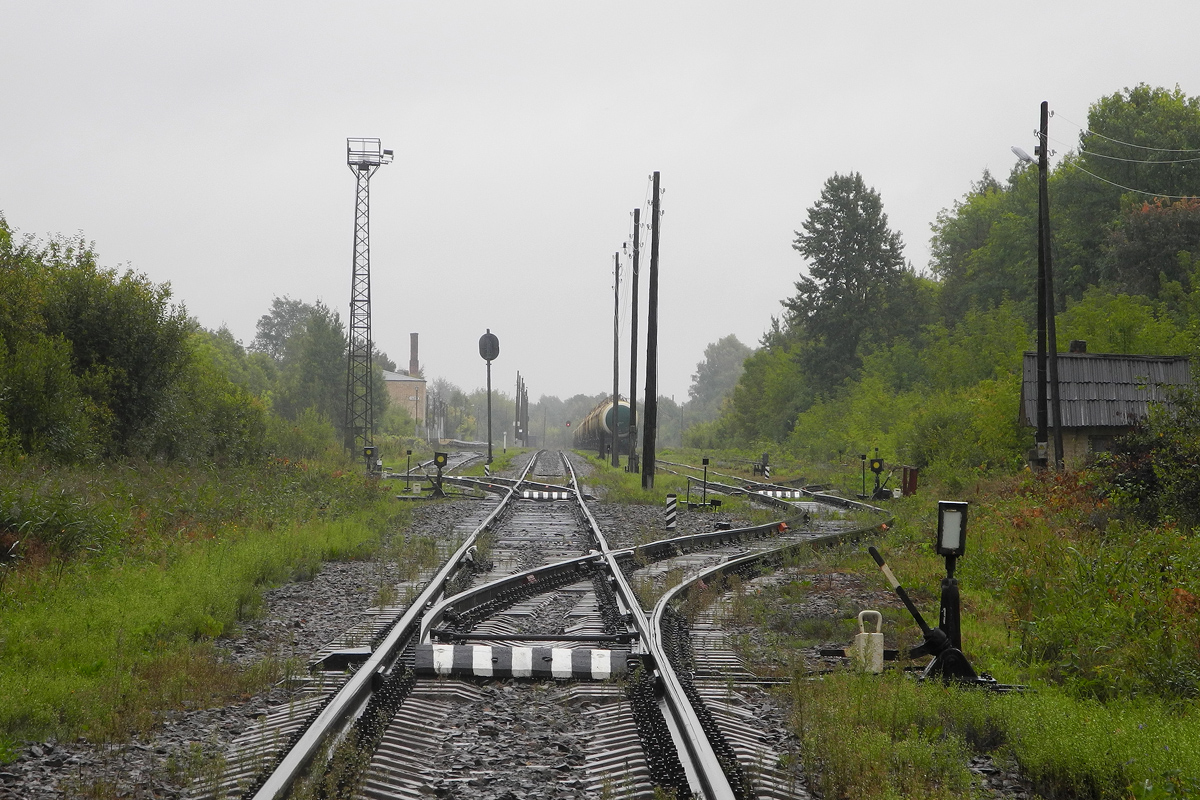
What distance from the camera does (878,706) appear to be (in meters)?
5.82

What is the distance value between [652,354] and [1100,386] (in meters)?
11.9

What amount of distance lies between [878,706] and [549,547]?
31.4 ft

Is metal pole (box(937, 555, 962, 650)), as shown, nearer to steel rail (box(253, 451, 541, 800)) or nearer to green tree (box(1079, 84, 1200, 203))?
steel rail (box(253, 451, 541, 800))

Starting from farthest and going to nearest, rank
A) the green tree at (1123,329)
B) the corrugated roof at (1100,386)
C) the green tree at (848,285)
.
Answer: the green tree at (848,285), the green tree at (1123,329), the corrugated roof at (1100,386)

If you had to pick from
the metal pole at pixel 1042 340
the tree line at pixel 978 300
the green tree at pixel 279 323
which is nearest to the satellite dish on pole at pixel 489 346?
the tree line at pixel 978 300

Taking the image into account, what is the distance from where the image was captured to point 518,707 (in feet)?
20.5

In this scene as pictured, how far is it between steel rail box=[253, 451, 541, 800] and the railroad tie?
1.05 feet

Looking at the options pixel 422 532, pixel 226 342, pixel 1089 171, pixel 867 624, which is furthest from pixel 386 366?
pixel 867 624

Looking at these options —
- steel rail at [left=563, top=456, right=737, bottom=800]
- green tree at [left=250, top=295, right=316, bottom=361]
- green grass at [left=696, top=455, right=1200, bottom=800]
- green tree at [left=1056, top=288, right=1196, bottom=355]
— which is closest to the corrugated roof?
green tree at [left=1056, top=288, right=1196, bottom=355]

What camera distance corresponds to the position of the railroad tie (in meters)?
6.89

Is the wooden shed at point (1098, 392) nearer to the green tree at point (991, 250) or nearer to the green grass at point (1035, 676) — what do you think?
the green grass at point (1035, 676)

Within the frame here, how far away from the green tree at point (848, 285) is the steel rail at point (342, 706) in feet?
185

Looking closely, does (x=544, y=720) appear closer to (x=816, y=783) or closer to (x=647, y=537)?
(x=816, y=783)

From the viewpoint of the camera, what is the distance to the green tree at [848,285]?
62.9m
